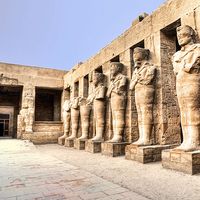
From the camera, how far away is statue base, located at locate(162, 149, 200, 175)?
3623 mm

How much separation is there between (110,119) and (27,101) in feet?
21.0

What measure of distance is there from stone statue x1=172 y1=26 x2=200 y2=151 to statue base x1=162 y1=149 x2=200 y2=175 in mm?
139

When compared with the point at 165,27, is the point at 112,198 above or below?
below

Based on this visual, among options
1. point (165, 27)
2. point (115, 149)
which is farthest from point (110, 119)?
point (165, 27)

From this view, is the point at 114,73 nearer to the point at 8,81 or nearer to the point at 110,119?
the point at 110,119

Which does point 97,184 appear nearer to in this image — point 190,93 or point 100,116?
point 190,93

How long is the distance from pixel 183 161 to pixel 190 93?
1213 mm

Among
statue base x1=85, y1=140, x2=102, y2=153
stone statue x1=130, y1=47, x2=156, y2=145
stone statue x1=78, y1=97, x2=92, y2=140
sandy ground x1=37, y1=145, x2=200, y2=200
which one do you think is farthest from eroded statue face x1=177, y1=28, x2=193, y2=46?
stone statue x1=78, y1=97, x2=92, y2=140

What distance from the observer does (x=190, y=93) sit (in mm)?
3982

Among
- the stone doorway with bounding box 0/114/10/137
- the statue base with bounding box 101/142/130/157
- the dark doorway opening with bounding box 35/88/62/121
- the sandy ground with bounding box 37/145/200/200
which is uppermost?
the dark doorway opening with bounding box 35/88/62/121

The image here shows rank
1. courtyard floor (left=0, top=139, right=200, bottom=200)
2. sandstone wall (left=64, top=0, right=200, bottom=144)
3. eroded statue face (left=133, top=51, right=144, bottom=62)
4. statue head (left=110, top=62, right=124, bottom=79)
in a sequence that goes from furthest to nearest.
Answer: statue head (left=110, top=62, right=124, bottom=79) < eroded statue face (left=133, top=51, right=144, bottom=62) < sandstone wall (left=64, top=0, right=200, bottom=144) < courtyard floor (left=0, top=139, right=200, bottom=200)

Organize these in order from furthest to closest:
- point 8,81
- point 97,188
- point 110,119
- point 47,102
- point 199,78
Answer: point 47,102 < point 8,81 < point 110,119 < point 199,78 < point 97,188

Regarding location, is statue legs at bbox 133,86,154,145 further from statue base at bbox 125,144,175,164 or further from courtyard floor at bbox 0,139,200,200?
courtyard floor at bbox 0,139,200,200

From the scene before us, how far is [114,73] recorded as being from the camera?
664 cm
